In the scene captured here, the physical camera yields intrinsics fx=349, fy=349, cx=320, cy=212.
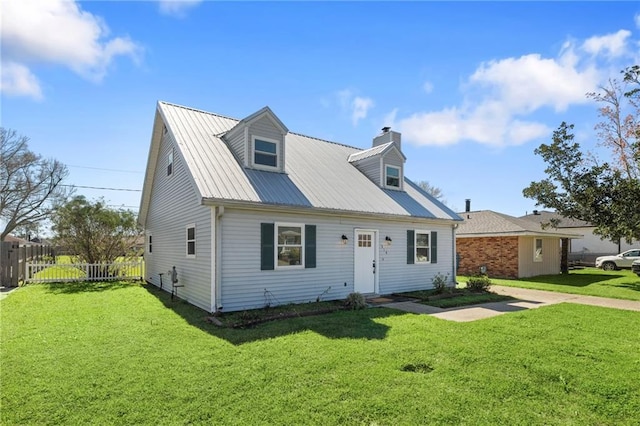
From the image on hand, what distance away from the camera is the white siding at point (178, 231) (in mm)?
9031

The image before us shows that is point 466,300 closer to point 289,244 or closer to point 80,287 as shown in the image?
point 289,244

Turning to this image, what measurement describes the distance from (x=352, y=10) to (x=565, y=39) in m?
6.66

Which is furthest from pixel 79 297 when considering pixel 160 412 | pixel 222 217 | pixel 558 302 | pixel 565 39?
pixel 565 39

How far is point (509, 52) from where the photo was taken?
37.0ft

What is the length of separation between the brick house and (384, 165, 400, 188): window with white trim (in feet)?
25.1

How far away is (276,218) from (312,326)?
127 inches

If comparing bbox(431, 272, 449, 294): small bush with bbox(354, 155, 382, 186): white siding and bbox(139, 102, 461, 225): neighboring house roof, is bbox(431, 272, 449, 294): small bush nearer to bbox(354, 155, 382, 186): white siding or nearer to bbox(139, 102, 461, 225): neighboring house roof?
bbox(139, 102, 461, 225): neighboring house roof

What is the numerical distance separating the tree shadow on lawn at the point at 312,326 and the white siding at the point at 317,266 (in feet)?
3.76

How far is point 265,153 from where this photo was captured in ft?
35.4

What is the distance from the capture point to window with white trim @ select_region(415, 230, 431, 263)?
42.5ft

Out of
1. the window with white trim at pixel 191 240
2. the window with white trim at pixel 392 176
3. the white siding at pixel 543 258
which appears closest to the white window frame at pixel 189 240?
the window with white trim at pixel 191 240

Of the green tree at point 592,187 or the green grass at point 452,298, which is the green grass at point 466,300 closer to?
the green grass at point 452,298

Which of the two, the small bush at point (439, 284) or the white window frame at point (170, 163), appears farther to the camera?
the small bush at point (439, 284)

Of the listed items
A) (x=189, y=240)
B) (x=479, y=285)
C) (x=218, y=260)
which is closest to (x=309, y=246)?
(x=218, y=260)
